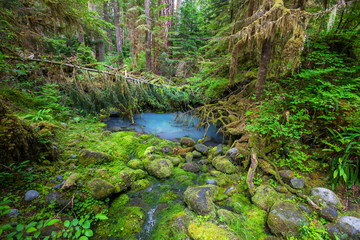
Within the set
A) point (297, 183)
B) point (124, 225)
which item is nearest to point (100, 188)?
point (124, 225)

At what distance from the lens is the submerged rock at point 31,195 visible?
92.7 inches

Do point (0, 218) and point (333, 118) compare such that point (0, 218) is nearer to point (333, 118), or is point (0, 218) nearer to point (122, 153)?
point (122, 153)

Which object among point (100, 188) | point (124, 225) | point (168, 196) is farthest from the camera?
point (168, 196)

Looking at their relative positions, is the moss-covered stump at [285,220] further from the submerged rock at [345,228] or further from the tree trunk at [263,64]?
the tree trunk at [263,64]

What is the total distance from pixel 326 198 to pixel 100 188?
437 cm

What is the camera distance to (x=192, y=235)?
2.46 meters

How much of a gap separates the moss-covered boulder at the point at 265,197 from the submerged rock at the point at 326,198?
0.57 metres

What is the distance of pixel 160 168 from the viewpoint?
4.19m

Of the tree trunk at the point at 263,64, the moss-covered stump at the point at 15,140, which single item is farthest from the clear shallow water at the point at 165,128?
the moss-covered stump at the point at 15,140

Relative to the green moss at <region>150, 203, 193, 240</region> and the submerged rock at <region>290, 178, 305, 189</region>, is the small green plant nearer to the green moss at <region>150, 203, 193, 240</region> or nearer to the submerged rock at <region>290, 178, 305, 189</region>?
the submerged rock at <region>290, 178, 305, 189</region>

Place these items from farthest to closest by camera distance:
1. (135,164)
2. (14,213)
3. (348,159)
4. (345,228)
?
(135,164) < (348,159) < (345,228) < (14,213)

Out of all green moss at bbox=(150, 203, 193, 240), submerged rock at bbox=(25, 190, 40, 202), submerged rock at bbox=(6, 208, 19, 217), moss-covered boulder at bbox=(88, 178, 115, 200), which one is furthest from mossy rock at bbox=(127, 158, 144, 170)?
submerged rock at bbox=(6, 208, 19, 217)

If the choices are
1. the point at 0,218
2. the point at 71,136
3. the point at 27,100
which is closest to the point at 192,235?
the point at 0,218

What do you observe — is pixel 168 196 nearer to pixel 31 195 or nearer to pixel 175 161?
pixel 175 161
